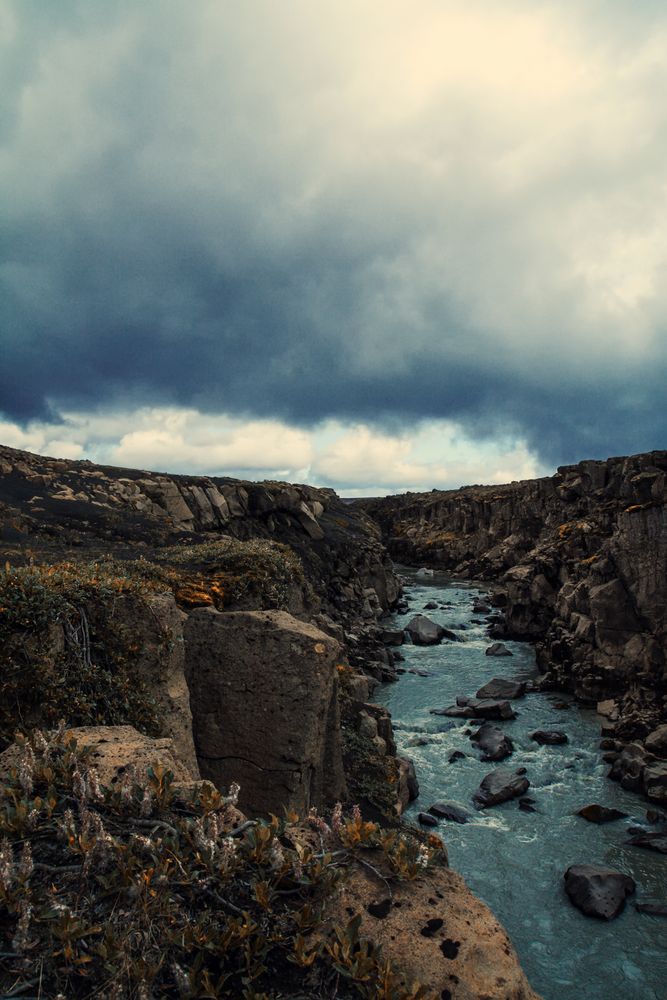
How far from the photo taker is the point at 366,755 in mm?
16422

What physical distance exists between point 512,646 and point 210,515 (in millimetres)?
31070

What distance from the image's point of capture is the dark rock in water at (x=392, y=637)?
5178 cm

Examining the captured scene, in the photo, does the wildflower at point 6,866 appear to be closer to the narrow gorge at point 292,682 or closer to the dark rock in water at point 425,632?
Result: the narrow gorge at point 292,682

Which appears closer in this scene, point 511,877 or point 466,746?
point 511,877

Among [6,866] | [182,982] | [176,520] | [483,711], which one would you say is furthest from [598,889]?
[176,520]

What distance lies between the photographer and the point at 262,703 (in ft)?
38.6

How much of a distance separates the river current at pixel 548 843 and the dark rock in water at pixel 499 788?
0.33 meters

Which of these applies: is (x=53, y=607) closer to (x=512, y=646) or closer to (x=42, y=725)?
(x=42, y=725)

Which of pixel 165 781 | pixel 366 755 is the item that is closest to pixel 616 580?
pixel 366 755

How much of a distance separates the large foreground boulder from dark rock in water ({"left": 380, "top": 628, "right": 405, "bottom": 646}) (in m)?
40.0

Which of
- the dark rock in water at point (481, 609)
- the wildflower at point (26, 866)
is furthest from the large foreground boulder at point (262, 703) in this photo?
the dark rock in water at point (481, 609)

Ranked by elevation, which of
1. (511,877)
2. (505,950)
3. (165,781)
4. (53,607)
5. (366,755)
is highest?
(53,607)

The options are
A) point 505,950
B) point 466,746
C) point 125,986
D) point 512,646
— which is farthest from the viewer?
point 512,646

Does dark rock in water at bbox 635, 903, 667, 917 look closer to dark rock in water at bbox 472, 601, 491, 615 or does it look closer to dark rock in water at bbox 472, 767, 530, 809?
dark rock in water at bbox 472, 767, 530, 809
